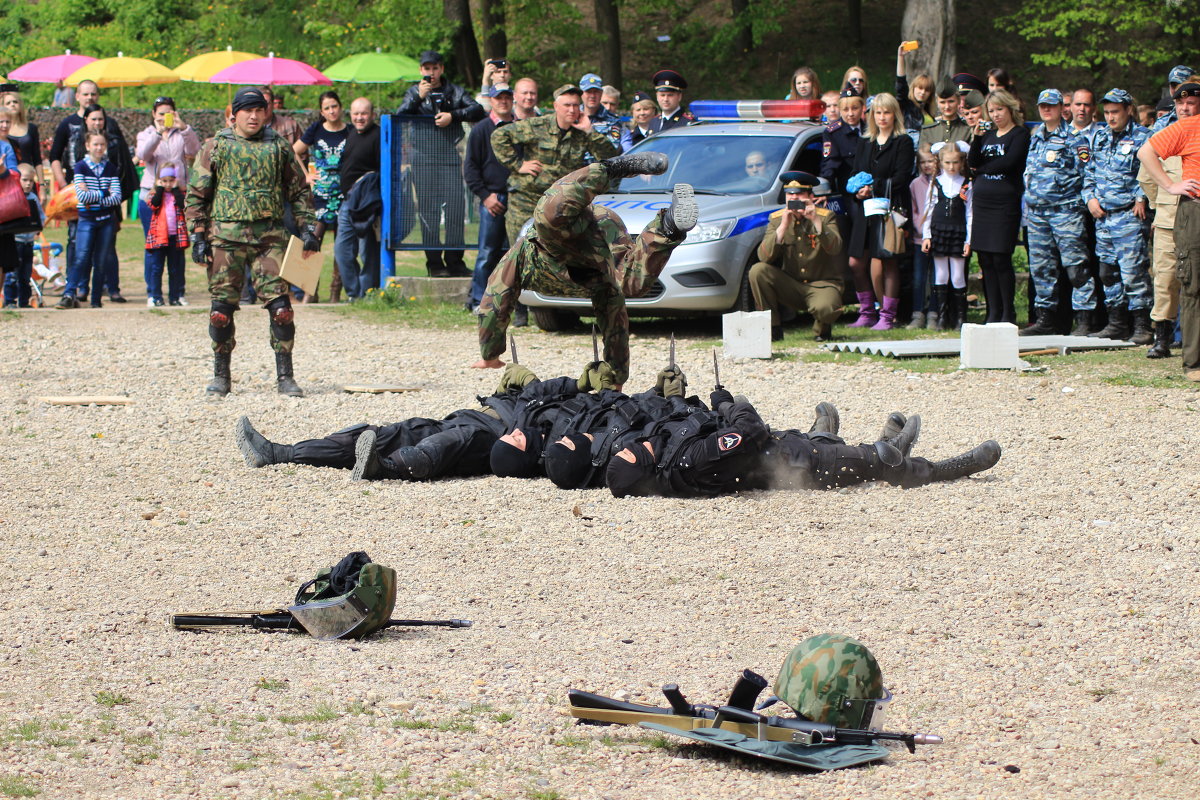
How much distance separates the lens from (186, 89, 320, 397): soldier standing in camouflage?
10203 millimetres

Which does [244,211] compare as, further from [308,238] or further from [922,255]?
[922,255]

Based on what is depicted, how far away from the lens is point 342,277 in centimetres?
1636

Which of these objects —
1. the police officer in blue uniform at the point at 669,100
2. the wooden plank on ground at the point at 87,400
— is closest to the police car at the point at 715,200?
the police officer in blue uniform at the point at 669,100

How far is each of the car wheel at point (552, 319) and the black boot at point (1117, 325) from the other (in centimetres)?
479

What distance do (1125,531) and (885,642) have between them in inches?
80.3

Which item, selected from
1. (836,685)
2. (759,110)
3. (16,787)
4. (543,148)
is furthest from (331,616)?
(759,110)

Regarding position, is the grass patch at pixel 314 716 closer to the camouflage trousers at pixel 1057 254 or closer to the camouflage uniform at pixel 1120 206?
the camouflage uniform at pixel 1120 206

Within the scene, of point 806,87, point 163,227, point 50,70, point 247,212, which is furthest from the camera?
point 50,70

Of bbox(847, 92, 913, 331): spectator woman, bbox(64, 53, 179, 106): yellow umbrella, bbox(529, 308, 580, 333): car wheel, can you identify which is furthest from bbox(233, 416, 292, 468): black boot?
bbox(64, 53, 179, 106): yellow umbrella

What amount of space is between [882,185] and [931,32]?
8.19m

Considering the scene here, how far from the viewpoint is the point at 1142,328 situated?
1223cm

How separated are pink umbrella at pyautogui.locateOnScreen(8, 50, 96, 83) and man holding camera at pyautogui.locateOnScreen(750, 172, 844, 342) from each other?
18104mm

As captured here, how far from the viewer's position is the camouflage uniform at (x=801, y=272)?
42.0 feet

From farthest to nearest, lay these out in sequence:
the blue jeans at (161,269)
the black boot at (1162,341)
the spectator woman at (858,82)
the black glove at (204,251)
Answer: the blue jeans at (161,269) → the spectator woman at (858,82) → the black boot at (1162,341) → the black glove at (204,251)
